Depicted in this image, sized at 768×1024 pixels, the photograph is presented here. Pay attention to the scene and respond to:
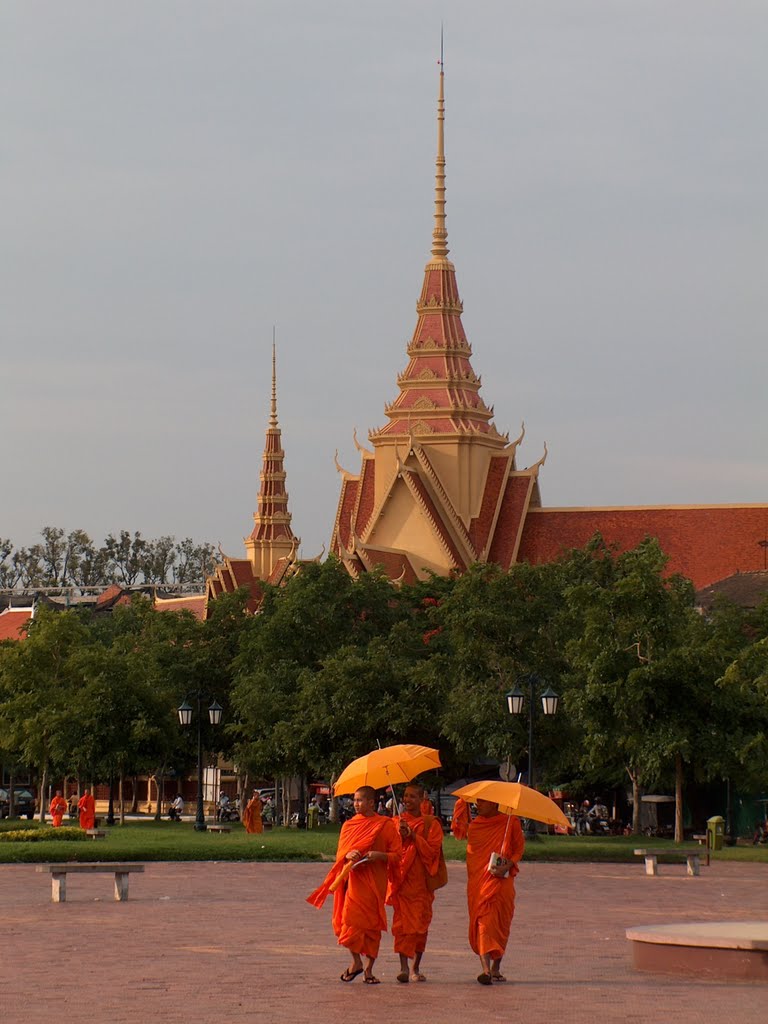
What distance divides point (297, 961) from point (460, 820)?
2.05 m

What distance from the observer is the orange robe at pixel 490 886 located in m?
15.4

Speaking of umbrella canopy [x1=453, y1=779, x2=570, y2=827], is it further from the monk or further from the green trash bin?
the green trash bin

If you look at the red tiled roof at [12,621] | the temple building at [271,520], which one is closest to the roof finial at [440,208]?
the temple building at [271,520]

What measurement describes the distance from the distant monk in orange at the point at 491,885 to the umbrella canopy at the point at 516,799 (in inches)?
4.5

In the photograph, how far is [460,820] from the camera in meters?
16.3

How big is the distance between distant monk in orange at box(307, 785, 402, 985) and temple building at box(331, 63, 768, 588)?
53.5m

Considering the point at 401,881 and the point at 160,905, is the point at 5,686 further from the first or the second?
the point at 401,881

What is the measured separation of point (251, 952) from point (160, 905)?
621cm

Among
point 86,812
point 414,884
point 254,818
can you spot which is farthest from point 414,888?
point 86,812

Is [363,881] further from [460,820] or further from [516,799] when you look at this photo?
[516,799]

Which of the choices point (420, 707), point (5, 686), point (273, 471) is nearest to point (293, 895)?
point (420, 707)

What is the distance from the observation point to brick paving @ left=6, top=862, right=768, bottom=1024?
43.9 ft

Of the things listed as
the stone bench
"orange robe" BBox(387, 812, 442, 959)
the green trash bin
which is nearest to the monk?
"orange robe" BBox(387, 812, 442, 959)

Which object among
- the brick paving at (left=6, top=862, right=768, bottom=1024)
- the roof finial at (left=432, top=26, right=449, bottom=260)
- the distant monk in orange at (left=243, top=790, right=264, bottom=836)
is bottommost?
the brick paving at (left=6, top=862, right=768, bottom=1024)
